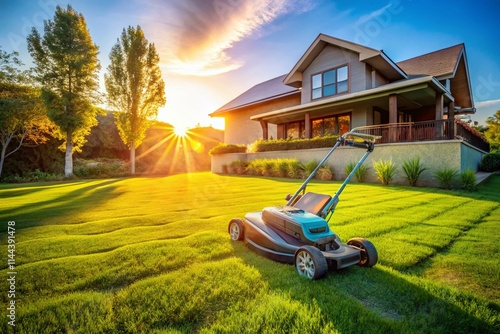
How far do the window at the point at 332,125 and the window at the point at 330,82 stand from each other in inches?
77.4

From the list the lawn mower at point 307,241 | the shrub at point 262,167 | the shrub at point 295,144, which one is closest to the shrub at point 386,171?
the shrub at point 295,144

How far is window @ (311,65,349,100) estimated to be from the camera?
17.7 m

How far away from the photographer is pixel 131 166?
22.1m

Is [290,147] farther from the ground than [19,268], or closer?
farther from the ground

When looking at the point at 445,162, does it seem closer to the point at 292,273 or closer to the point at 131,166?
the point at 292,273

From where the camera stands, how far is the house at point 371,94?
45.3 feet

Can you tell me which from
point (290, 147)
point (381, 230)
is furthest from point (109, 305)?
point (290, 147)

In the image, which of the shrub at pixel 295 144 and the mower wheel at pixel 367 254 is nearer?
the mower wheel at pixel 367 254

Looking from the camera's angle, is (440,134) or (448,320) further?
(440,134)

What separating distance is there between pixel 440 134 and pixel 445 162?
6.23ft

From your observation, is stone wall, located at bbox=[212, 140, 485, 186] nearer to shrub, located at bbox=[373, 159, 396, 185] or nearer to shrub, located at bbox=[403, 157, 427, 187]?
shrub, located at bbox=[403, 157, 427, 187]

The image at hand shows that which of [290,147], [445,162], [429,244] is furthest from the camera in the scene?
[290,147]

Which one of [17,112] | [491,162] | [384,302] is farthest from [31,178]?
[491,162]

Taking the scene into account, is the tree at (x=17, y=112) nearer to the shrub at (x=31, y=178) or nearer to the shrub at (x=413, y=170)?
the shrub at (x=31, y=178)
